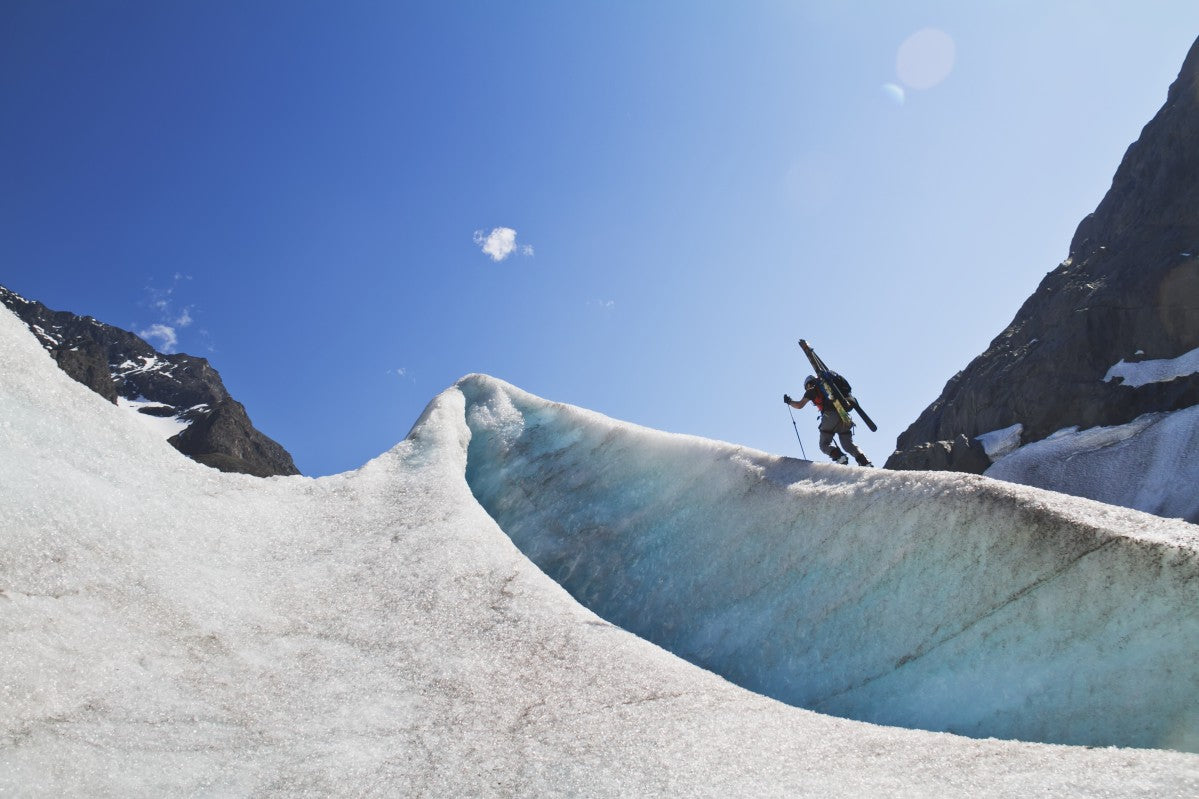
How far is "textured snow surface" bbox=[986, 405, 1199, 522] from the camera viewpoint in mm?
27781

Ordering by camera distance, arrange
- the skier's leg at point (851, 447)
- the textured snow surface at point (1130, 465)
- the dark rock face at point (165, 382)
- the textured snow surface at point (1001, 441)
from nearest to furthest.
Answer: the skier's leg at point (851, 447) < the textured snow surface at point (1130, 465) < the textured snow surface at point (1001, 441) < the dark rock face at point (165, 382)

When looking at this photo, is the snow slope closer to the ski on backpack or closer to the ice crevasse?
the ski on backpack

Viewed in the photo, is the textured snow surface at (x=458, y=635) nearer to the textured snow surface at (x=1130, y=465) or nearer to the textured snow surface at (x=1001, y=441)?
the textured snow surface at (x=1130, y=465)

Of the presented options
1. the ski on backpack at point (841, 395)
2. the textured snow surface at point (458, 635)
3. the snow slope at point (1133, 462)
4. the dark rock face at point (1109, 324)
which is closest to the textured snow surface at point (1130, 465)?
the snow slope at point (1133, 462)

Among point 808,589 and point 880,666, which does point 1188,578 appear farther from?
point 808,589

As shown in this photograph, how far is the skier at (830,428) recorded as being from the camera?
13.7 metres

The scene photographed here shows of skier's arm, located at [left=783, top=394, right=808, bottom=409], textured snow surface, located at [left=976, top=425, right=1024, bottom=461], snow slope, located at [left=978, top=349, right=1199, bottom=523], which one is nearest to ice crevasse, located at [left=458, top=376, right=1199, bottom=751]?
skier's arm, located at [left=783, top=394, right=808, bottom=409]

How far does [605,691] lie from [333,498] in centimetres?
778

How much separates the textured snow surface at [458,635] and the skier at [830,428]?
313cm

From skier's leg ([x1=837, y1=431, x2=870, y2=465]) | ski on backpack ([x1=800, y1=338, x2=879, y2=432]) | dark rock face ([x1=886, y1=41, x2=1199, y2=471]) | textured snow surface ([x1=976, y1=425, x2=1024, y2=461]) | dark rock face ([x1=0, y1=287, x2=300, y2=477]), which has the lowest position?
skier's leg ([x1=837, y1=431, x2=870, y2=465])

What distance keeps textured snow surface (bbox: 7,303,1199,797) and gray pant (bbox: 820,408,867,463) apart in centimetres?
311

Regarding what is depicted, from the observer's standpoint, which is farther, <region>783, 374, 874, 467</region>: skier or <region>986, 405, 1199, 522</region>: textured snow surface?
<region>986, 405, 1199, 522</region>: textured snow surface

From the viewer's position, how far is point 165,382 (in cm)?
13975

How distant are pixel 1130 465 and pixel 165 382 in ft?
506
